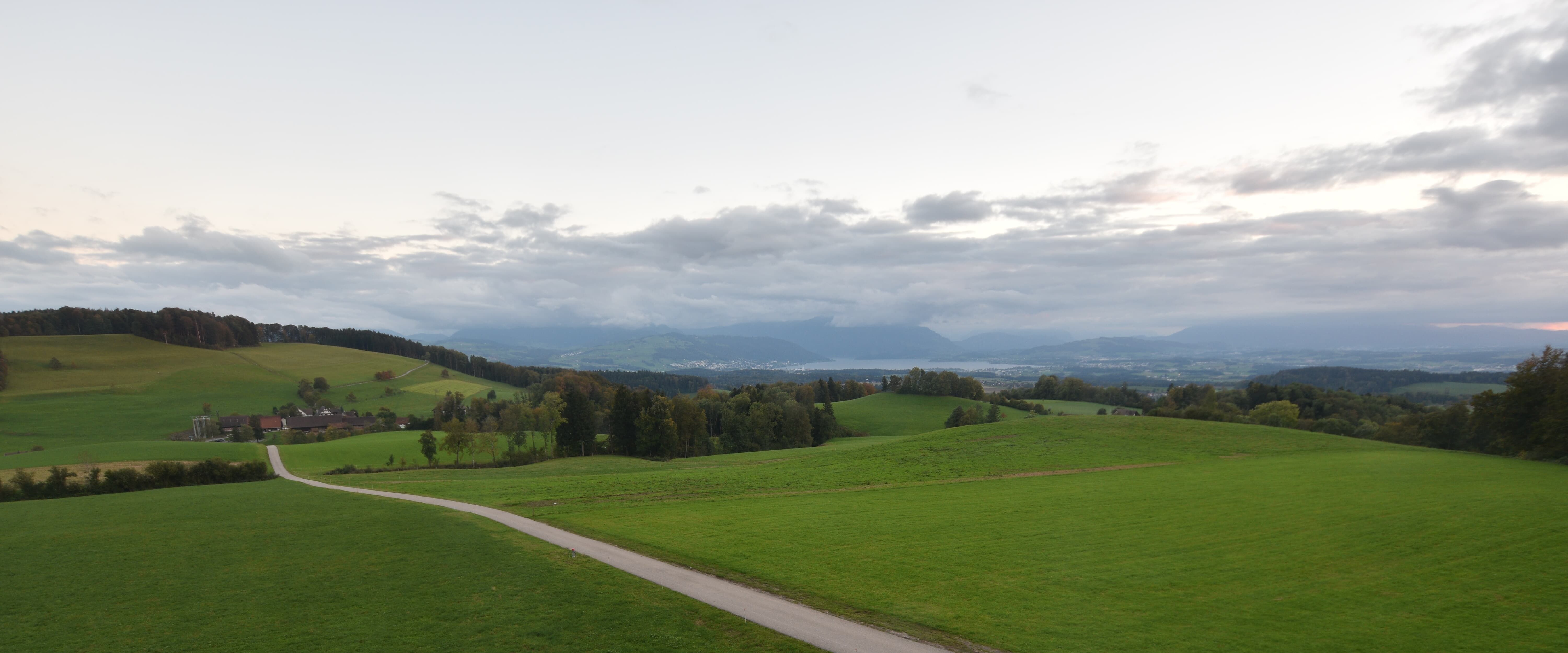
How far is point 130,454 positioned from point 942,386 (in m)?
121

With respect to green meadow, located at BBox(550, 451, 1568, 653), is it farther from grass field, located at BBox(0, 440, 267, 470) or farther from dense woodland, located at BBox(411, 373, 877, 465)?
grass field, located at BBox(0, 440, 267, 470)

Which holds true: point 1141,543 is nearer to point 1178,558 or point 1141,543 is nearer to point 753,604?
point 1178,558

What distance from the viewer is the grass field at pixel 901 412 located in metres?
109

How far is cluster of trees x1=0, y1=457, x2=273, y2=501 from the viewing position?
42.6 meters

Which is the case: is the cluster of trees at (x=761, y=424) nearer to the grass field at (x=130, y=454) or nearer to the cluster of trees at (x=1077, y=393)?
the grass field at (x=130, y=454)

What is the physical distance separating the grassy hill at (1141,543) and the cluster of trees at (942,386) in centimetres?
8275

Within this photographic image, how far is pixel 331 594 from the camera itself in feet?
58.2

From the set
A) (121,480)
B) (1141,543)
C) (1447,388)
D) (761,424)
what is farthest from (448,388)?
(1447,388)

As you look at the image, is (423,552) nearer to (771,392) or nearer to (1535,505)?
(1535,505)

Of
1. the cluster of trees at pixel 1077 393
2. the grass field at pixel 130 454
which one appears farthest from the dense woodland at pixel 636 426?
the cluster of trees at pixel 1077 393

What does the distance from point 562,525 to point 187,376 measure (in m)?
146

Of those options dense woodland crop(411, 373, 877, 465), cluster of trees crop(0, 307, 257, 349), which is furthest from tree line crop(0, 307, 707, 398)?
dense woodland crop(411, 373, 877, 465)

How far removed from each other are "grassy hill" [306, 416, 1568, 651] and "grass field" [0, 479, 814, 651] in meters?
3.74

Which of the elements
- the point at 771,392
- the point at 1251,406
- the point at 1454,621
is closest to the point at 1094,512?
the point at 1454,621
